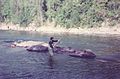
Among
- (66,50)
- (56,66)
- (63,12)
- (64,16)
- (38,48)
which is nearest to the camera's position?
(56,66)

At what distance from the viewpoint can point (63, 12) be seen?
88.3m

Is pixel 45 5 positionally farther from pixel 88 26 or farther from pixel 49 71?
pixel 49 71

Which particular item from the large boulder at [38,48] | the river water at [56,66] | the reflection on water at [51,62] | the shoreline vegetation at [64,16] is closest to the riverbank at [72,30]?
the shoreline vegetation at [64,16]

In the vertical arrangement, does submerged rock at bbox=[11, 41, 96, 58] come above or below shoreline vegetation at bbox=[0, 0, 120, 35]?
below

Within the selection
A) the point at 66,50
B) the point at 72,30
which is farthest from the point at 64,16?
the point at 66,50

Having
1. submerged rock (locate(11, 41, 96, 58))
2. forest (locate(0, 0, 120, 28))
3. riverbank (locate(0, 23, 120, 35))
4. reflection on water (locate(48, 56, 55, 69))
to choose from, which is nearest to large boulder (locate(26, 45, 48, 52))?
submerged rock (locate(11, 41, 96, 58))

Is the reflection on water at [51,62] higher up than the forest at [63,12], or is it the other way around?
the forest at [63,12]

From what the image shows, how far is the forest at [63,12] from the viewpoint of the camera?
8262 cm

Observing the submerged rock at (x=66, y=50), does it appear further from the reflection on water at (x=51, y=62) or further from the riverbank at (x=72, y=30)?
the riverbank at (x=72, y=30)

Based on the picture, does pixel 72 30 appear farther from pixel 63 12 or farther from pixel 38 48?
pixel 38 48

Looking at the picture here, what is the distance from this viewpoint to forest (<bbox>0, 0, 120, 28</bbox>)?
8262 centimetres

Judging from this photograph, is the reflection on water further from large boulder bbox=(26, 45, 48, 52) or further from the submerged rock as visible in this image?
large boulder bbox=(26, 45, 48, 52)

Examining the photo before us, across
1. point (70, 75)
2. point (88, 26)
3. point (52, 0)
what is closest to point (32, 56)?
point (70, 75)

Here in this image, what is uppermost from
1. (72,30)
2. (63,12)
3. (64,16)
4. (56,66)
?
(63,12)
